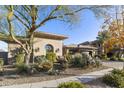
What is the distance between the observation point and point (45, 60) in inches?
496

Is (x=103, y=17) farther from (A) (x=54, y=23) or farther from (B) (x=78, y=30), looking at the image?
(A) (x=54, y=23)

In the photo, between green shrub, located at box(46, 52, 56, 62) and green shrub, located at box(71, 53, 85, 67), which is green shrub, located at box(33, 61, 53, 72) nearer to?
green shrub, located at box(46, 52, 56, 62)

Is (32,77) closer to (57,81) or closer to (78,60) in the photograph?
(57,81)

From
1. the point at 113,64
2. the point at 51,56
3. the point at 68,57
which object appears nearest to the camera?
the point at 68,57

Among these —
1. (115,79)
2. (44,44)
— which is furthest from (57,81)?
(44,44)

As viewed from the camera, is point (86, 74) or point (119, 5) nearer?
point (119, 5)

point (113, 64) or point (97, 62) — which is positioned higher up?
point (97, 62)

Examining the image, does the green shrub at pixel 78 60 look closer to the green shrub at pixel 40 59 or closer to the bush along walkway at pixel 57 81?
the green shrub at pixel 40 59

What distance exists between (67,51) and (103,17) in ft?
8.99

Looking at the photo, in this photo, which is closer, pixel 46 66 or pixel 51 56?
pixel 46 66

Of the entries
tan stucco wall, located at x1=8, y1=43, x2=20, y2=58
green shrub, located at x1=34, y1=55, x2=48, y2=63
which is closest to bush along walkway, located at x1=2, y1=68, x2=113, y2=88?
green shrub, located at x1=34, y1=55, x2=48, y2=63

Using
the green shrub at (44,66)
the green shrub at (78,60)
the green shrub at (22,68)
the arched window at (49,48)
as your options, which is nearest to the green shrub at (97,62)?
the green shrub at (78,60)
